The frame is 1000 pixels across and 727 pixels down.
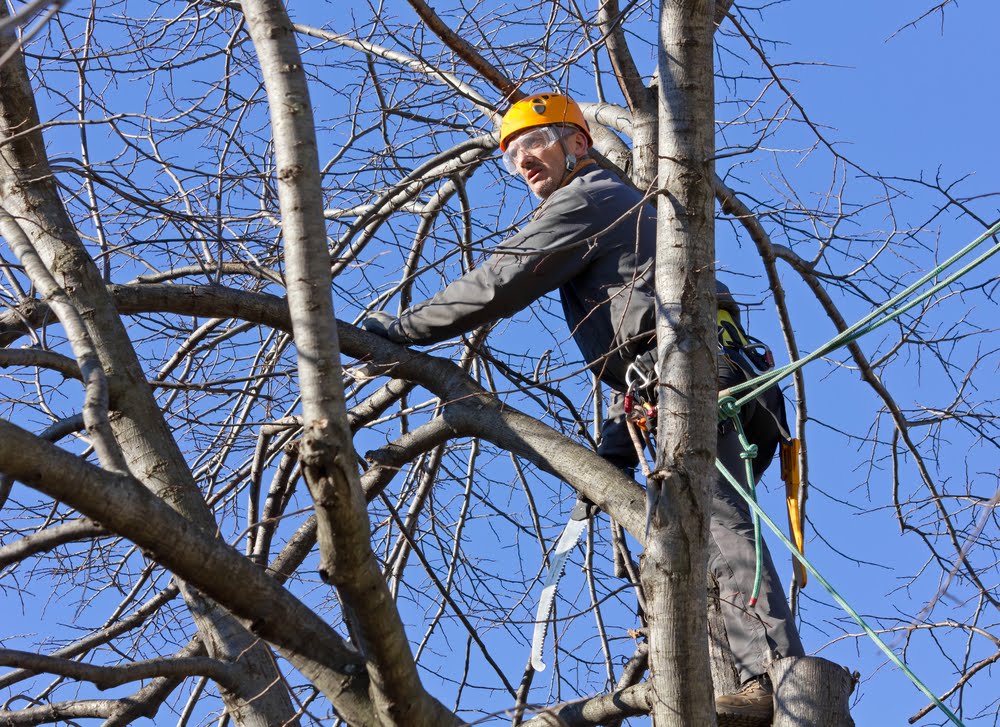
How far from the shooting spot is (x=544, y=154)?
4.48 meters

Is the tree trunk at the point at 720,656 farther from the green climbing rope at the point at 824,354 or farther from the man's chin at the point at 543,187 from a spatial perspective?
the man's chin at the point at 543,187

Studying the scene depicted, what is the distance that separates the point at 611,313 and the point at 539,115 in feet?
3.29

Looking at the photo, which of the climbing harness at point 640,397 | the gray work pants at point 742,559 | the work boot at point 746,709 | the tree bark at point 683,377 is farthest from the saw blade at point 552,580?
the tree bark at point 683,377

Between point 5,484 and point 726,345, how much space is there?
7.25 ft

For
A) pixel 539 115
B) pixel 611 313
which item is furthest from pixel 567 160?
pixel 611 313

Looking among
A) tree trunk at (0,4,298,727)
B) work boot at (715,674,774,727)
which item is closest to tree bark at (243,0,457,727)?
tree trunk at (0,4,298,727)

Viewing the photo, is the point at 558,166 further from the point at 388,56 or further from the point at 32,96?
the point at 32,96

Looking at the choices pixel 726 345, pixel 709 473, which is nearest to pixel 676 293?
pixel 709 473

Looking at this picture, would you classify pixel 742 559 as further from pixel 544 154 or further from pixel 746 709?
pixel 544 154

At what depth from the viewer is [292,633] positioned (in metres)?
3.12

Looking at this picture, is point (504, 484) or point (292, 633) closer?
point (292, 633)

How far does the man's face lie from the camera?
448cm

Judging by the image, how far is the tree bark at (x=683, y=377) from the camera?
281cm

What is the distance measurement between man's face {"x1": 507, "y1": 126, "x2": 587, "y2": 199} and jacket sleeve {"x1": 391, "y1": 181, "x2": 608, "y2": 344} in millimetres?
451
